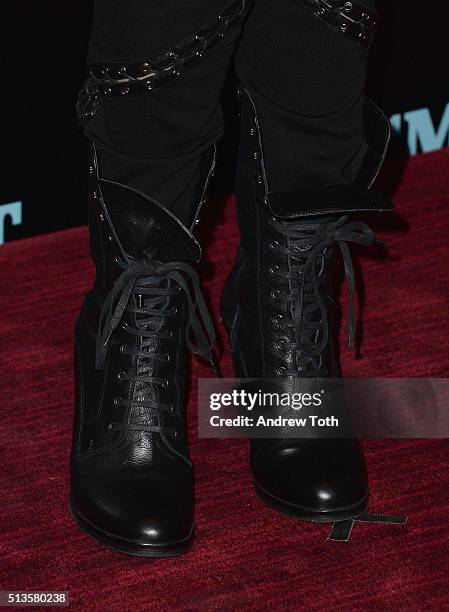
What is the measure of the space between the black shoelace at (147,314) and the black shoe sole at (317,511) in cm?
14

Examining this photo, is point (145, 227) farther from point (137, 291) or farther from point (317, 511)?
point (317, 511)

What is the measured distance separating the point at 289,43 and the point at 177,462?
19.0 inches

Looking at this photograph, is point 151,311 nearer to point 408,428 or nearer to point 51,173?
point 408,428

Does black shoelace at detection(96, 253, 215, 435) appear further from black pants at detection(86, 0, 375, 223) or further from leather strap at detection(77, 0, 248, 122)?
leather strap at detection(77, 0, 248, 122)

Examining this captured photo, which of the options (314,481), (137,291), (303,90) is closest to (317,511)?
(314,481)

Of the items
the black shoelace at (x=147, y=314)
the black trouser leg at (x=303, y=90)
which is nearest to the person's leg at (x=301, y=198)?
the black trouser leg at (x=303, y=90)

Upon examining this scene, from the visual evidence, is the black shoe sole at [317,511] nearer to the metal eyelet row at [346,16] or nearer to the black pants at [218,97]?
the black pants at [218,97]

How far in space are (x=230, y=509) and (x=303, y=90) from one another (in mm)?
488

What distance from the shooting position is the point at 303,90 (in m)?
1.05

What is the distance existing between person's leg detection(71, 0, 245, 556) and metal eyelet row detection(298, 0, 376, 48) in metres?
0.10

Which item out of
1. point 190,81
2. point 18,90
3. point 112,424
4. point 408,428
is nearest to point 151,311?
point 112,424

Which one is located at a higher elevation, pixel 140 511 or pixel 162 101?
pixel 162 101

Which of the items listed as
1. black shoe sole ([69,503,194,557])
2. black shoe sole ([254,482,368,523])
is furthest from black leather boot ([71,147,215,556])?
black shoe sole ([254,482,368,523])

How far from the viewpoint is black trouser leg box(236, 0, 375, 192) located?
103 centimetres
